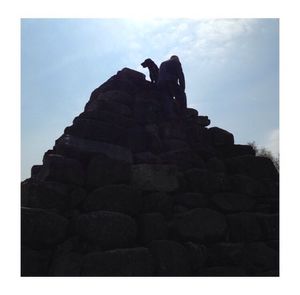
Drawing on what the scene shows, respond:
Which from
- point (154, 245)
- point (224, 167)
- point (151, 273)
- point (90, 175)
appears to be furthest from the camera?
point (224, 167)

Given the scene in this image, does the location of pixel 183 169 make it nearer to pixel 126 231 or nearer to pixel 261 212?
pixel 261 212

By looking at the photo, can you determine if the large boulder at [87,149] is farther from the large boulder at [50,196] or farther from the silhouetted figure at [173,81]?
the silhouetted figure at [173,81]

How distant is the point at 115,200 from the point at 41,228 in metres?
1.20

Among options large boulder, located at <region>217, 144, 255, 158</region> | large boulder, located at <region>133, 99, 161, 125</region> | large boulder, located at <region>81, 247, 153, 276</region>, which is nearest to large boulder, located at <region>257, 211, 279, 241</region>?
large boulder, located at <region>217, 144, 255, 158</region>

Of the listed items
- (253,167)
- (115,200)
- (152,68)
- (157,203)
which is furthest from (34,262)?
(152,68)

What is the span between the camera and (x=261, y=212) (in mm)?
6098

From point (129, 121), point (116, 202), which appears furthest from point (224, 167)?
point (116, 202)

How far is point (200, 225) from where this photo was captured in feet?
17.3

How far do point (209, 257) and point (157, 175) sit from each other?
1651 mm

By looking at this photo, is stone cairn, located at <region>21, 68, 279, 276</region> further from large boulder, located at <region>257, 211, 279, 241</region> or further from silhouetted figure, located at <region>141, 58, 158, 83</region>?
silhouetted figure, located at <region>141, 58, 158, 83</region>

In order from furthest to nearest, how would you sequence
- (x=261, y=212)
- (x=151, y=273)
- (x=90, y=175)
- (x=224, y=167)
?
(x=224, y=167), (x=261, y=212), (x=90, y=175), (x=151, y=273)

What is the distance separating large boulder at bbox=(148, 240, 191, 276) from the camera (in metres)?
4.50

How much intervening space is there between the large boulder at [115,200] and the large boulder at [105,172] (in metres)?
0.25

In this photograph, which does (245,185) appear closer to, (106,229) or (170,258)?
(170,258)
